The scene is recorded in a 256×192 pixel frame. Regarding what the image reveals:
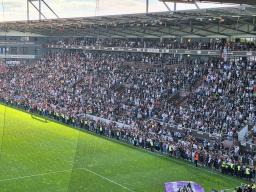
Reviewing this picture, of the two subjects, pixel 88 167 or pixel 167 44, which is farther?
pixel 167 44

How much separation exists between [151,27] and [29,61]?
25452 mm

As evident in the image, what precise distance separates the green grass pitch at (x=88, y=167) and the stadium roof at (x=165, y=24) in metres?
8.86

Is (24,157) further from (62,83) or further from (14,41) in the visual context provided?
(14,41)

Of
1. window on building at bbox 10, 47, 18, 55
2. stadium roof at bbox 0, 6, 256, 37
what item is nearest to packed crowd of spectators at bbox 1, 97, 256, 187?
stadium roof at bbox 0, 6, 256, 37

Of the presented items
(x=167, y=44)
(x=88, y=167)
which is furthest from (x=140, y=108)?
(x=88, y=167)

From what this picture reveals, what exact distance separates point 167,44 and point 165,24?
10.1ft

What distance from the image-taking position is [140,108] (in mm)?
33688

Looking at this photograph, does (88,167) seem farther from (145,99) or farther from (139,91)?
(139,91)

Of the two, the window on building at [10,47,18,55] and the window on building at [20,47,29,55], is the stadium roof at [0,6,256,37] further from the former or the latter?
the window on building at [20,47,29,55]

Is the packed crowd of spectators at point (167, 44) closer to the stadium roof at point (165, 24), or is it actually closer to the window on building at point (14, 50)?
the stadium roof at point (165, 24)

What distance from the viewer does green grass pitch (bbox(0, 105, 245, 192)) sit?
18953 millimetres

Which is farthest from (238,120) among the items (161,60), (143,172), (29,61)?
(29,61)

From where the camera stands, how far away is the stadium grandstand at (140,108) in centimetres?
2086

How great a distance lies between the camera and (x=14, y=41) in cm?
6081
